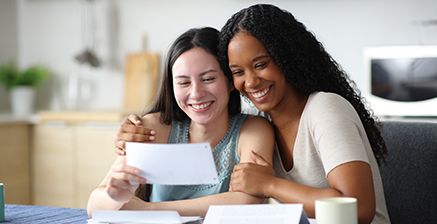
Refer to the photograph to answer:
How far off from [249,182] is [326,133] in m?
0.22

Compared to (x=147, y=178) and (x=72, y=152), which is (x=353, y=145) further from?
(x=72, y=152)

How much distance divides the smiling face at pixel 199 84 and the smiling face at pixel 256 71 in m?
0.09

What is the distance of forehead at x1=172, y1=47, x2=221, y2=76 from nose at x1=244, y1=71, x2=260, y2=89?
0.14 m

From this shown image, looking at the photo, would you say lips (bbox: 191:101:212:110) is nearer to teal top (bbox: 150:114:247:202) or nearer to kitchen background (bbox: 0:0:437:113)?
teal top (bbox: 150:114:247:202)

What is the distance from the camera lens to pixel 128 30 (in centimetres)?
342

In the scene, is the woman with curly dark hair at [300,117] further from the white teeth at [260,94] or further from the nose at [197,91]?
the nose at [197,91]

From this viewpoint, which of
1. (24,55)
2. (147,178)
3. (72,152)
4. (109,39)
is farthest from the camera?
(24,55)

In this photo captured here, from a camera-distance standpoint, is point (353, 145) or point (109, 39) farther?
point (109, 39)

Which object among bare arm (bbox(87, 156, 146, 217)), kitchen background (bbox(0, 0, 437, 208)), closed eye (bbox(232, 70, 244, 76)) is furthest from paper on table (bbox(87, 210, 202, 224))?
kitchen background (bbox(0, 0, 437, 208))

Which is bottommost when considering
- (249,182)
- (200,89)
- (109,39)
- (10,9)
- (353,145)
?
(249,182)

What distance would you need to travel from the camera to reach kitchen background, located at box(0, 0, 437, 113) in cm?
275

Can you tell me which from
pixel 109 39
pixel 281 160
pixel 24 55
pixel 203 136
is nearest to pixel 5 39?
pixel 24 55

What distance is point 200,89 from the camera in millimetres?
1267

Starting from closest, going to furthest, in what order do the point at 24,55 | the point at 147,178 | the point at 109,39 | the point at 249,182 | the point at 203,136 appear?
1. the point at 147,178
2. the point at 249,182
3. the point at 203,136
4. the point at 109,39
5. the point at 24,55
